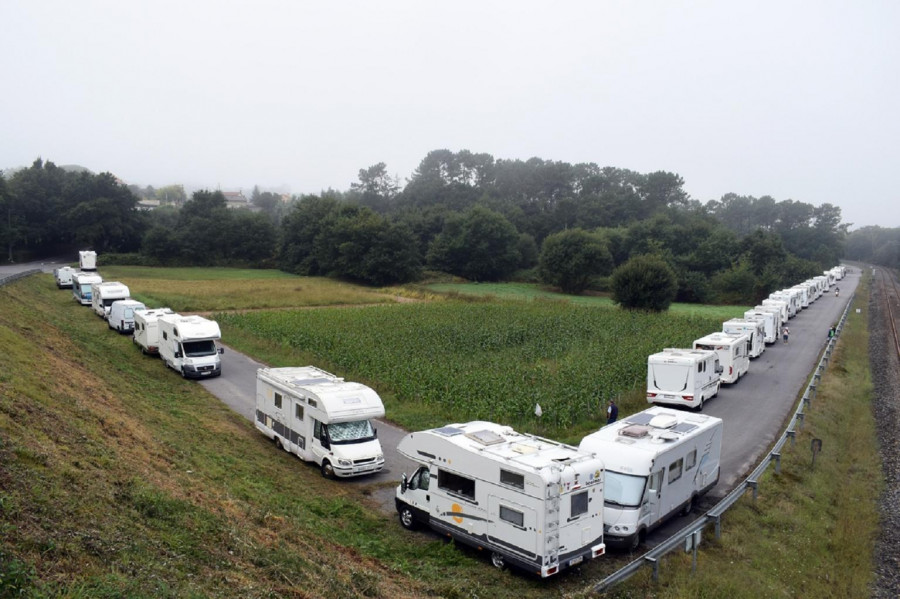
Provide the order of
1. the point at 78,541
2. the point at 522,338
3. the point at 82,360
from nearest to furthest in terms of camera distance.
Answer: the point at 78,541
the point at 82,360
the point at 522,338

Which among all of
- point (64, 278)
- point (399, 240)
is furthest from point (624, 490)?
point (399, 240)

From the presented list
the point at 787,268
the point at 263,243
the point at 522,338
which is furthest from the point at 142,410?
the point at 787,268

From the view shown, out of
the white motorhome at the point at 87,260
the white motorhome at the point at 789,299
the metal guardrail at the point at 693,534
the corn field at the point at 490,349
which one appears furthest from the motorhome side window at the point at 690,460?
the white motorhome at the point at 87,260

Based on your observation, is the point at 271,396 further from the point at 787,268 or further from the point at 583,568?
the point at 787,268

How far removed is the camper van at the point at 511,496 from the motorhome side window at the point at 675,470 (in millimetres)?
3038

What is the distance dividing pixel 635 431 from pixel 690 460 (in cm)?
189

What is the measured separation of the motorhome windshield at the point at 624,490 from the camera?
46.6 feet

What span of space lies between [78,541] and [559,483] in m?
8.23

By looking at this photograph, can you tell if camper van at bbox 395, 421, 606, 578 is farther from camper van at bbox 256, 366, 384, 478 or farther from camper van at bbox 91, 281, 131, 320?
camper van at bbox 91, 281, 131, 320

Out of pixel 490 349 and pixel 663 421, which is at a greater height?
pixel 663 421

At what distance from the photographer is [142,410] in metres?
20.9

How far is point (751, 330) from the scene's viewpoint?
38.2m

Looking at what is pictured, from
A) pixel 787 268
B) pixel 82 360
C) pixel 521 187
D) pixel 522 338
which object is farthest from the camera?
pixel 521 187

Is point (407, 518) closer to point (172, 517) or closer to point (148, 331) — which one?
point (172, 517)
